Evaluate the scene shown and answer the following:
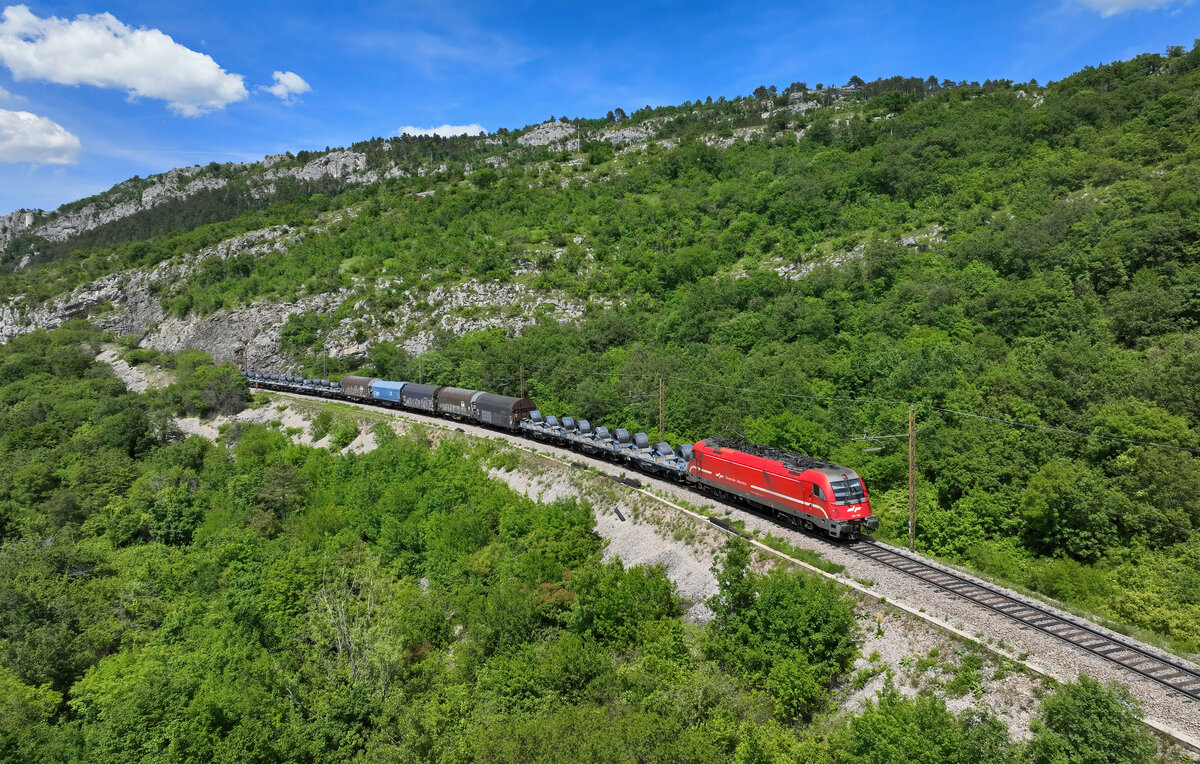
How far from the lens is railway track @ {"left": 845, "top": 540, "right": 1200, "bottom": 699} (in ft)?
48.2

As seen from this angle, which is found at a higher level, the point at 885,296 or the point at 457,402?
the point at 885,296

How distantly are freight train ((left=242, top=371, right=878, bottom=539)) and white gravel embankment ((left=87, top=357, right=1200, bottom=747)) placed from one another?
3.54ft

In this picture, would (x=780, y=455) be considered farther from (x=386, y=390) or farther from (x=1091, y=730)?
(x=386, y=390)

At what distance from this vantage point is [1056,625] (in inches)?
687

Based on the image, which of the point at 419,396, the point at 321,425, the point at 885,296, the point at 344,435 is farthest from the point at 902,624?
the point at 321,425

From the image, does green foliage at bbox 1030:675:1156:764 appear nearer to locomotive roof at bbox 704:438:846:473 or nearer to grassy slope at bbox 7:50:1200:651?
grassy slope at bbox 7:50:1200:651

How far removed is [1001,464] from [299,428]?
2518 inches

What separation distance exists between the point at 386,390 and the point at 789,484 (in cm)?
5095

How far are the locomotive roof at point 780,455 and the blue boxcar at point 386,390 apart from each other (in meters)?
42.4

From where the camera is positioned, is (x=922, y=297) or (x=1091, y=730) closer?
(x=1091, y=730)

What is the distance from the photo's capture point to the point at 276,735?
22984mm

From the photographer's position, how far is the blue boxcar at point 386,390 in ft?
208

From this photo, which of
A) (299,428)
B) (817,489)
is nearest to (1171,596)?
(817,489)

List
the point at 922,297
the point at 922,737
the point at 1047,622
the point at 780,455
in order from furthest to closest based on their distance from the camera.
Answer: the point at 922,297 → the point at 780,455 → the point at 1047,622 → the point at 922,737
